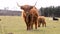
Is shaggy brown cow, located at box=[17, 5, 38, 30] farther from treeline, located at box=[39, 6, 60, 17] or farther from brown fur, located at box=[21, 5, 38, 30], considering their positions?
treeline, located at box=[39, 6, 60, 17]

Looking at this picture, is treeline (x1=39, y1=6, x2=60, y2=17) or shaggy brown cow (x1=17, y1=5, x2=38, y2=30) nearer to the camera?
shaggy brown cow (x1=17, y1=5, x2=38, y2=30)

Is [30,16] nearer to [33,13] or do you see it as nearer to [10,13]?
[33,13]

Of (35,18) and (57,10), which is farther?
(57,10)

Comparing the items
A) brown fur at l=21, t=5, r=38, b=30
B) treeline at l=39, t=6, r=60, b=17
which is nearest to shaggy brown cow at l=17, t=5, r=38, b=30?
brown fur at l=21, t=5, r=38, b=30

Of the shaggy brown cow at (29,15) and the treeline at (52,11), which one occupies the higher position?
the shaggy brown cow at (29,15)

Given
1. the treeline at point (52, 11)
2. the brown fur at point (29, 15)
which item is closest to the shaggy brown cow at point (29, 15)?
the brown fur at point (29, 15)

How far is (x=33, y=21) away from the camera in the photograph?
17.3 metres

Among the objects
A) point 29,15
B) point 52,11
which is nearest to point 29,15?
point 29,15

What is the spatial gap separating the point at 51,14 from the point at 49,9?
3.40 m

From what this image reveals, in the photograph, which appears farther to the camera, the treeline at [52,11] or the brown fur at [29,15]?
→ the treeline at [52,11]

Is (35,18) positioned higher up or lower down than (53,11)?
higher up

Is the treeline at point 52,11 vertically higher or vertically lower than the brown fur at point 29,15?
lower

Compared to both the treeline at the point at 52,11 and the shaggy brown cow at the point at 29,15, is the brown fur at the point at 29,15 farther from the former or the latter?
the treeline at the point at 52,11

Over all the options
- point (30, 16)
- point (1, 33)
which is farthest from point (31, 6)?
point (1, 33)
